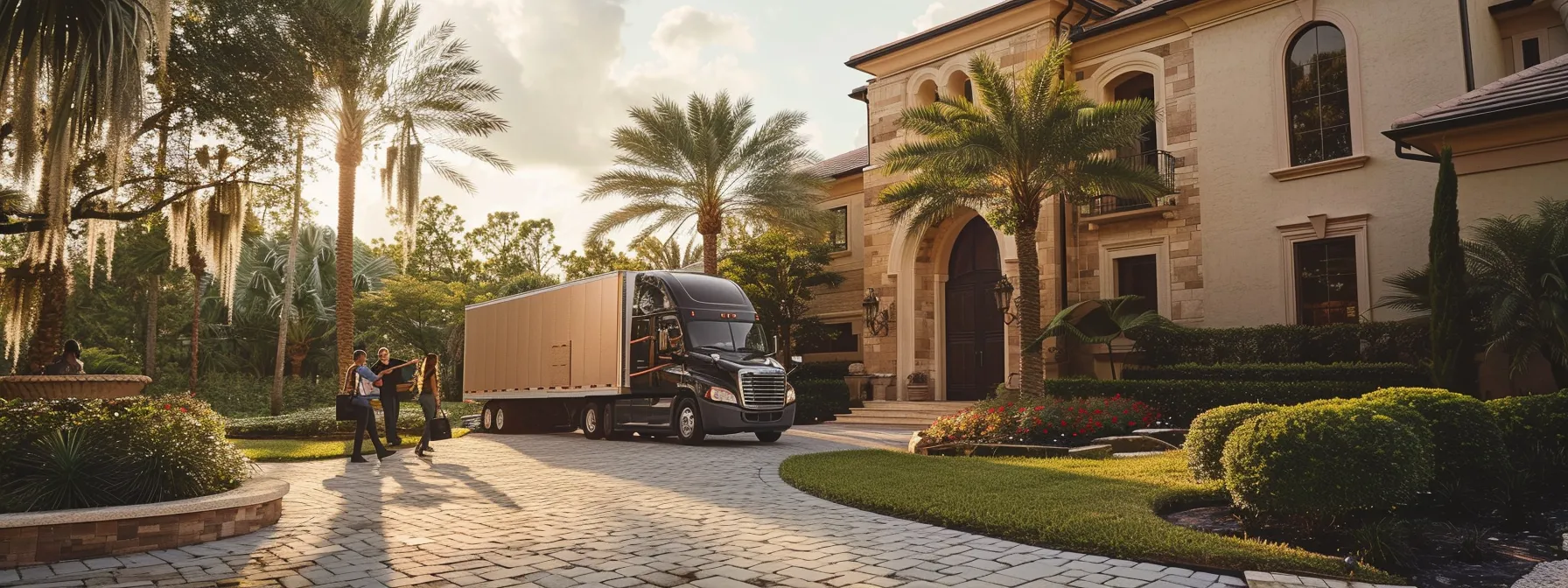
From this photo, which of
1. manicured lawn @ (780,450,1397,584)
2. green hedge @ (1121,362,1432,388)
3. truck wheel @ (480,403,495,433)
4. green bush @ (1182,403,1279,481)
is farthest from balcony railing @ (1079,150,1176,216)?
truck wheel @ (480,403,495,433)

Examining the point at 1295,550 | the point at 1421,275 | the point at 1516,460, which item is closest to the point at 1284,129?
the point at 1421,275

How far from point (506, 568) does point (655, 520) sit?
1.85 metres

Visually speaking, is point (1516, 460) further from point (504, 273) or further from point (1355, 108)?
point (504, 273)

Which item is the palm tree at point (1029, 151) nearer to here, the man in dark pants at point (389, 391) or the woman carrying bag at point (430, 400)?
the woman carrying bag at point (430, 400)

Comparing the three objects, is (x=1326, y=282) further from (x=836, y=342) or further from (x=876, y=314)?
(x=836, y=342)

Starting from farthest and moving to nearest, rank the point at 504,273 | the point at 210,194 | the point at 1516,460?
the point at 504,273
the point at 210,194
the point at 1516,460

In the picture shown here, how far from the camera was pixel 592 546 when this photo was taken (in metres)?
6.21

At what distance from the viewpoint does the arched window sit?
18391 millimetres

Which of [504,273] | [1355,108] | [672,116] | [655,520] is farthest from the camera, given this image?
[504,273]

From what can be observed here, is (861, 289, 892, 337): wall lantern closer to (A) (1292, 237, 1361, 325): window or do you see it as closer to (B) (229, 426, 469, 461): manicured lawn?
(A) (1292, 237, 1361, 325): window

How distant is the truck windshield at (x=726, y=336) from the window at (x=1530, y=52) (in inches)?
581

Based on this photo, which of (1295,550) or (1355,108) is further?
(1355,108)

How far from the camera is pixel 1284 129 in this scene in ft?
61.9

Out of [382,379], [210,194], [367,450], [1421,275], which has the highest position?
[210,194]
